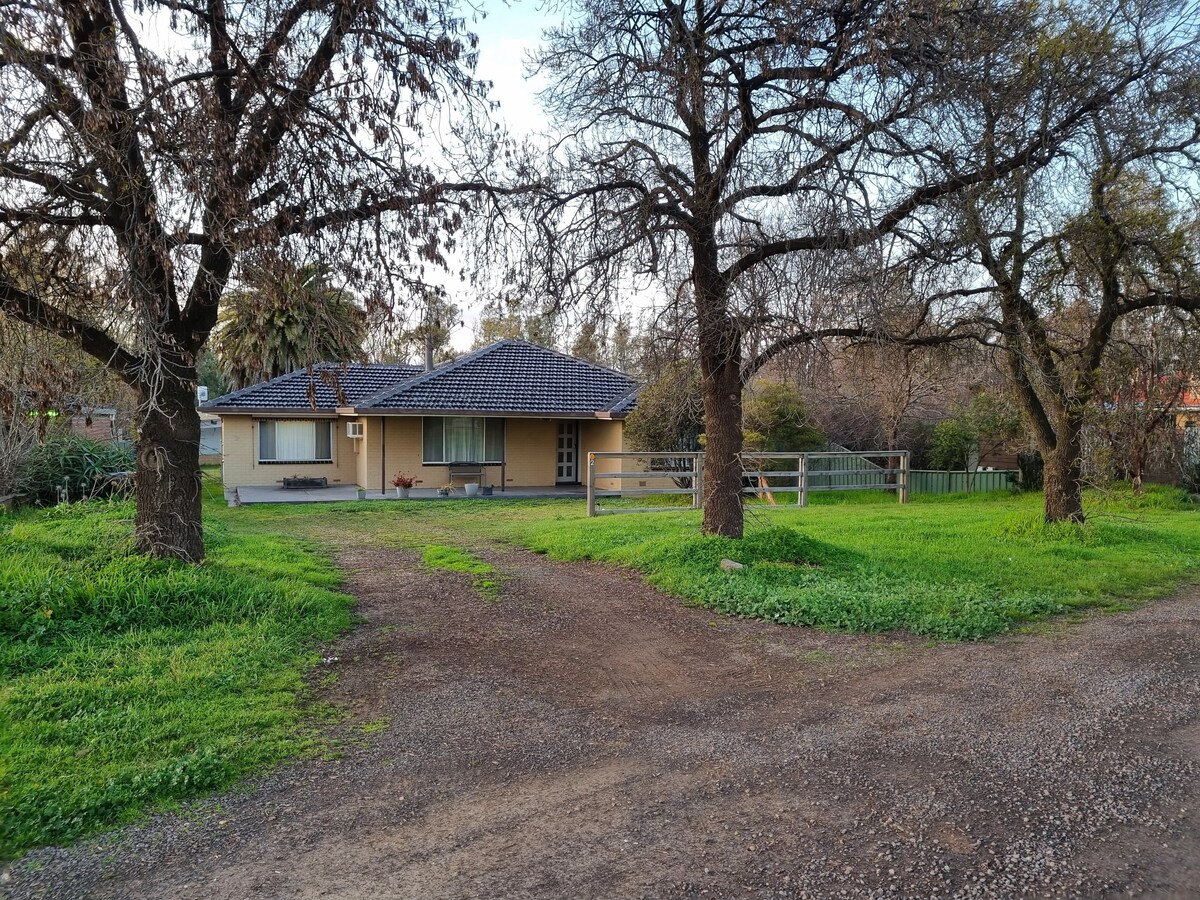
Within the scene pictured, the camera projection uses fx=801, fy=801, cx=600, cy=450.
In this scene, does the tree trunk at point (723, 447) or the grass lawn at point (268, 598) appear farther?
the tree trunk at point (723, 447)

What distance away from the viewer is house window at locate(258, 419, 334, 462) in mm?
23797

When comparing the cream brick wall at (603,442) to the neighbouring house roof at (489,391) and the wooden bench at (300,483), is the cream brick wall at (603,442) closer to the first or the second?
the neighbouring house roof at (489,391)

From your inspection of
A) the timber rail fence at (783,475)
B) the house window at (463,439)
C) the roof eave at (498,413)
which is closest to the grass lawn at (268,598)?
the timber rail fence at (783,475)

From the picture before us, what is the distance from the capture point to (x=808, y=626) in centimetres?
755

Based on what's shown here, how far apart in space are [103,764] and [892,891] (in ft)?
12.9

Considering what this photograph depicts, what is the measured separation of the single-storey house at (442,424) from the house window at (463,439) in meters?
0.03

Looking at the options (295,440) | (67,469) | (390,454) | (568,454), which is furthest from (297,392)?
(67,469)

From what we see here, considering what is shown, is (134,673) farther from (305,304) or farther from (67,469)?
(67,469)

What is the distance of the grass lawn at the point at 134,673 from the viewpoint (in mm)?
4008

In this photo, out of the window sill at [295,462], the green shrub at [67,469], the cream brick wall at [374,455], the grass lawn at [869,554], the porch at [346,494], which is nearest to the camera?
the grass lawn at [869,554]

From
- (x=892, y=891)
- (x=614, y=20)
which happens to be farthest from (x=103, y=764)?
(x=614, y=20)

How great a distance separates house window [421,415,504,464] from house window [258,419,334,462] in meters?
4.25

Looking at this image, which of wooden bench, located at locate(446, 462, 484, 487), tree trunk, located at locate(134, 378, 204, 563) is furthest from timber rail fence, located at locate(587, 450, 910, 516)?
tree trunk, located at locate(134, 378, 204, 563)

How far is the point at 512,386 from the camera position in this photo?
74.7 feet
